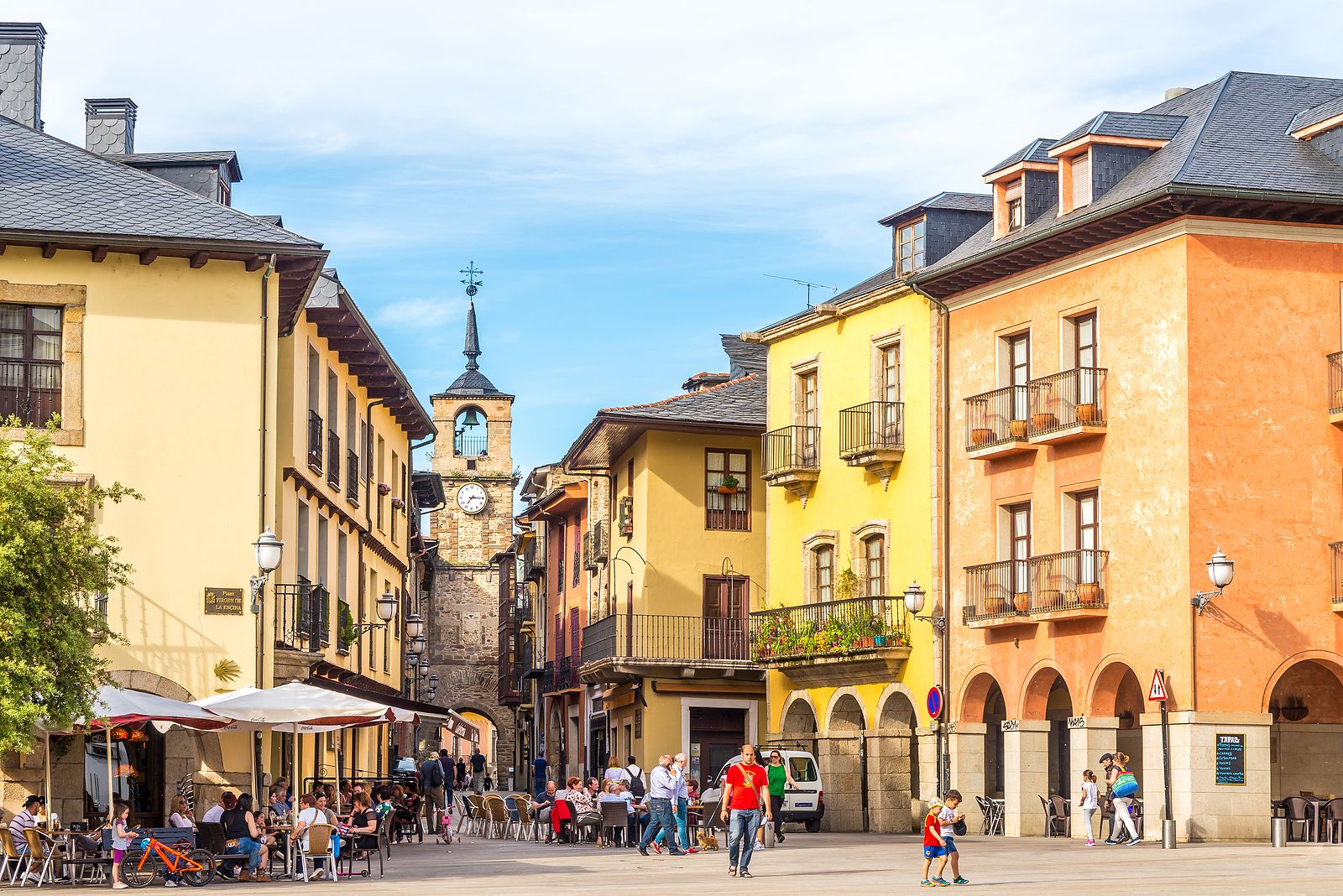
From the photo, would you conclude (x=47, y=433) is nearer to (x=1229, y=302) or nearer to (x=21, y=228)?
(x=21, y=228)

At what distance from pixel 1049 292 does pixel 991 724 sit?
346 inches

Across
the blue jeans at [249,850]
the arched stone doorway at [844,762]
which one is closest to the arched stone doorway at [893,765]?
the arched stone doorway at [844,762]

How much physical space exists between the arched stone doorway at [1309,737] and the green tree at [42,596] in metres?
20.4

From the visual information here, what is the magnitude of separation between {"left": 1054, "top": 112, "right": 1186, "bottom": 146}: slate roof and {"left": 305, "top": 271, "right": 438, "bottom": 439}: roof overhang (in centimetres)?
1347

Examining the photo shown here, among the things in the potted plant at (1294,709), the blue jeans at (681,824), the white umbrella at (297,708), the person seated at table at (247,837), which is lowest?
the blue jeans at (681,824)

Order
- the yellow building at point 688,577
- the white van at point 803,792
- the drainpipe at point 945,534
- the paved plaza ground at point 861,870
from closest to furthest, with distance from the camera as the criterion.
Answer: the paved plaza ground at point 861,870 → the drainpipe at point 945,534 → the white van at point 803,792 → the yellow building at point 688,577

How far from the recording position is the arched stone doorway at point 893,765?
40656 mm

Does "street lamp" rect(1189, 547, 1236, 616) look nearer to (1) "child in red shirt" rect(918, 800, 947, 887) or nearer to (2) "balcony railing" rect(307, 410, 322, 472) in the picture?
(1) "child in red shirt" rect(918, 800, 947, 887)

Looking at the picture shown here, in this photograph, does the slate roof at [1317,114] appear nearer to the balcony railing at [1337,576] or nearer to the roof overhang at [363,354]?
the balcony railing at [1337,576]

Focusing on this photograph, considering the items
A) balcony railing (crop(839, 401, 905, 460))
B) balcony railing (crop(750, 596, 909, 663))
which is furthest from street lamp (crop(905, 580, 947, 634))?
balcony railing (crop(839, 401, 905, 460))

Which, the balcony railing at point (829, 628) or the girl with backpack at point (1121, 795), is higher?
the balcony railing at point (829, 628)

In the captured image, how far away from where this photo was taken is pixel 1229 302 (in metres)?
33.7

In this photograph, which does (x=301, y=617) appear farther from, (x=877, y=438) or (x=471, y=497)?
(x=471, y=497)

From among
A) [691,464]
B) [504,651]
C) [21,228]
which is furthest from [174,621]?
[504,651]
